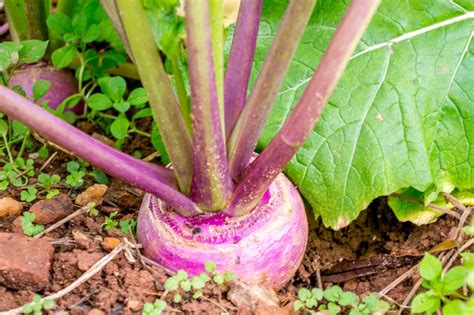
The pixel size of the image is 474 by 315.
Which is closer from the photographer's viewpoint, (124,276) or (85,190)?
(124,276)

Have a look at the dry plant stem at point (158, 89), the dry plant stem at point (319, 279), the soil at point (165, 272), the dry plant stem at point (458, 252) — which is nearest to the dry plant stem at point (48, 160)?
the soil at point (165, 272)

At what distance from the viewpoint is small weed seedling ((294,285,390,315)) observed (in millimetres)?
1614

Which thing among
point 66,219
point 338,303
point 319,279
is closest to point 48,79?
point 66,219

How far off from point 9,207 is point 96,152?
18.0 inches

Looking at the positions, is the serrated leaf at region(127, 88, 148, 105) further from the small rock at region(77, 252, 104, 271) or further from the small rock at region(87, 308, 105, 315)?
the small rock at region(87, 308, 105, 315)

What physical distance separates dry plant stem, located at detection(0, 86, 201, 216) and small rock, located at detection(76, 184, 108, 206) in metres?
0.36

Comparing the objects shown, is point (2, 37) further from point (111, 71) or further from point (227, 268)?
point (227, 268)

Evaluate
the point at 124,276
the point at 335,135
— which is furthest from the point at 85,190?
the point at 335,135

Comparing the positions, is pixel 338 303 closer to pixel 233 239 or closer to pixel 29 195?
pixel 233 239

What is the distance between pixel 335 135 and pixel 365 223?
0.37 metres

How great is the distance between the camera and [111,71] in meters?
2.46

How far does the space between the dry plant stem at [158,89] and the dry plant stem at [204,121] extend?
0.13 ft

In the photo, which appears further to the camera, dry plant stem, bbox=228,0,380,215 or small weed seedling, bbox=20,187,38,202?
small weed seedling, bbox=20,187,38,202

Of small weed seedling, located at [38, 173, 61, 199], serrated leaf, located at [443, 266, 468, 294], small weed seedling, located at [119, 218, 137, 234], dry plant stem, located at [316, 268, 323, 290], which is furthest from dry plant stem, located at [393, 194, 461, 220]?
small weed seedling, located at [38, 173, 61, 199]
